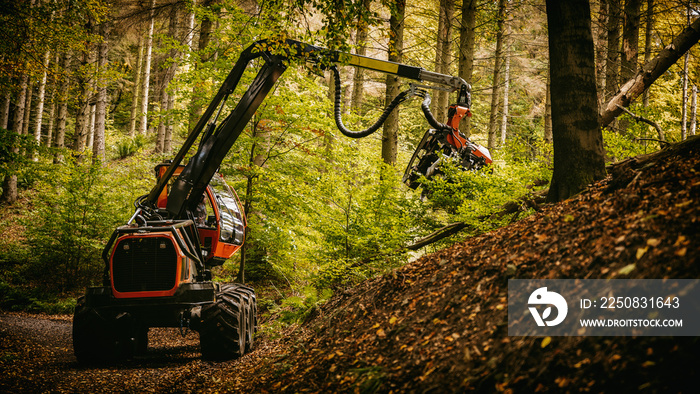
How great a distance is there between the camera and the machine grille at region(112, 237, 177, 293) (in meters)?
6.50

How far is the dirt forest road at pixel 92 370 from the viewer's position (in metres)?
5.01

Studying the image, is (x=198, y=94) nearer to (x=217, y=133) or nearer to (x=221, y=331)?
(x=217, y=133)

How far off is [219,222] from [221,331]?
7.07ft

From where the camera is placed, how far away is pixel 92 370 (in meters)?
5.95

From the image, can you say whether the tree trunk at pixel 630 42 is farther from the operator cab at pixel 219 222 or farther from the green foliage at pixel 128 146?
the green foliage at pixel 128 146

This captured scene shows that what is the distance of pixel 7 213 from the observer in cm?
1617

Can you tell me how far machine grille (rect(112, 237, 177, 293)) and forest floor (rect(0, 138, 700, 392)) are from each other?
3.77 feet

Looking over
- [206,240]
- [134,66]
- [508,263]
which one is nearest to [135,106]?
[134,66]

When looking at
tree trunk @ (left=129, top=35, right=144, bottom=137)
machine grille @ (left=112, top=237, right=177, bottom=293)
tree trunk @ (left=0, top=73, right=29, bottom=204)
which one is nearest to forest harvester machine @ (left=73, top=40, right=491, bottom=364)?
machine grille @ (left=112, top=237, right=177, bottom=293)

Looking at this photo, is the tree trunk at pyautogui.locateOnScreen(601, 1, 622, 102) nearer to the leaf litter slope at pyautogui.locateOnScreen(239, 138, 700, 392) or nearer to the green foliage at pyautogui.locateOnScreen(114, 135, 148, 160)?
the leaf litter slope at pyautogui.locateOnScreen(239, 138, 700, 392)

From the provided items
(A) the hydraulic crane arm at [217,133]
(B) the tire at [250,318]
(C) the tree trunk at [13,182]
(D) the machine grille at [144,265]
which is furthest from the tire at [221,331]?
(C) the tree trunk at [13,182]

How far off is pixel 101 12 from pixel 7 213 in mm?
9058

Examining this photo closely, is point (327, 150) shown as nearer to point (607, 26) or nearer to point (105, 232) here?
point (105, 232)

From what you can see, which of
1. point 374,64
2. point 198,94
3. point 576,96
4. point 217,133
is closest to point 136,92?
point 198,94
